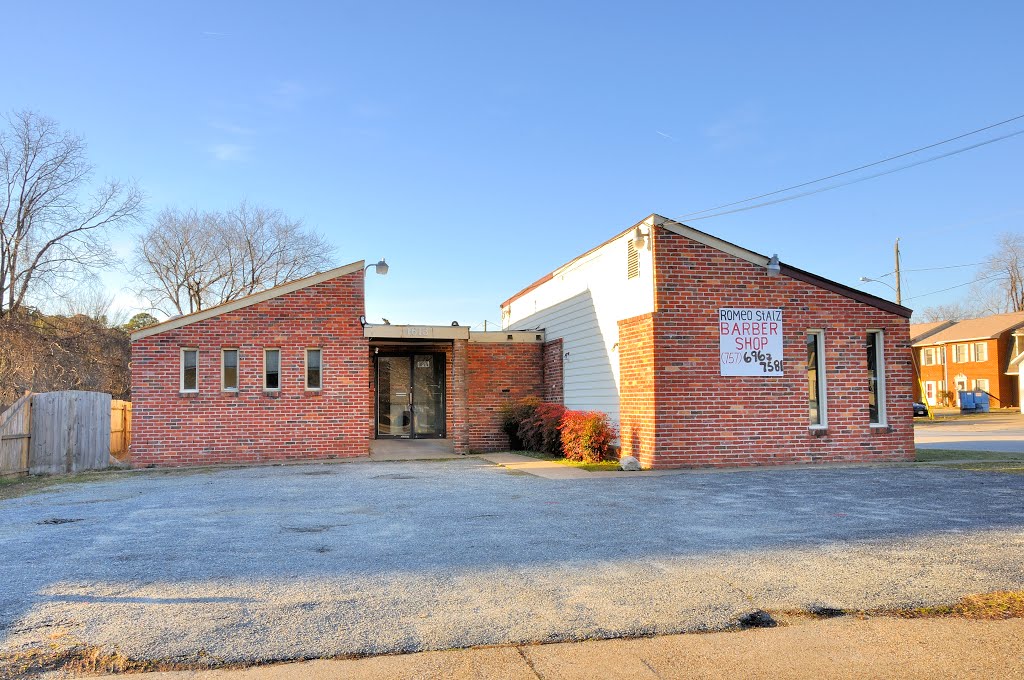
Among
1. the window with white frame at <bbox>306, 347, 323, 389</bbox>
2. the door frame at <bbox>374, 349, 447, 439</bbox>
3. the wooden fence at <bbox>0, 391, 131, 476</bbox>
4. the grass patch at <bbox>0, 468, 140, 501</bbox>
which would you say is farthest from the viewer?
the door frame at <bbox>374, 349, 447, 439</bbox>

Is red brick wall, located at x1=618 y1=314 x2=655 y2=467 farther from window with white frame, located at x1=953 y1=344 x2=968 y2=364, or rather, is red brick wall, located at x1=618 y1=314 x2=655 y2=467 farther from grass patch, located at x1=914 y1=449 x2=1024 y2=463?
window with white frame, located at x1=953 y1=344 x2=968 y2=364

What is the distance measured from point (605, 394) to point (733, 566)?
9.63 metres

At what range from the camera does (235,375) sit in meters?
16.1

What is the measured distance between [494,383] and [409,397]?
3934mm

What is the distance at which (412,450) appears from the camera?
59.2 ft

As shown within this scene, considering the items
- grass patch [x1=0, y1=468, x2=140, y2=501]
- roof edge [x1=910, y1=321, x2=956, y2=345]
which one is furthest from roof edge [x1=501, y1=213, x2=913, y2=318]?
roof edge [x1=910, y1=321, x2=956, y2=345]

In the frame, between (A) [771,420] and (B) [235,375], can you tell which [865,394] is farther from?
(B) [235,375]

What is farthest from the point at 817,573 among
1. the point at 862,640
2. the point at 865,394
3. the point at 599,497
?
A: the point at 865,394

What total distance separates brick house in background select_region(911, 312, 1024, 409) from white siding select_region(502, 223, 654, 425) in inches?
1417

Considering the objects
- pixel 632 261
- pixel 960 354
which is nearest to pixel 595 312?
pixel 632 261

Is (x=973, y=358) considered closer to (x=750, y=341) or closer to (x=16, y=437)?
(x=750, y=341)

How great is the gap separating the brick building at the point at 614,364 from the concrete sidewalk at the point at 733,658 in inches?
338

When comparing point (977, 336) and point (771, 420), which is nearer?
point (771, 420)

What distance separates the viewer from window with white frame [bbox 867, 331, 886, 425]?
1405 centimetres
